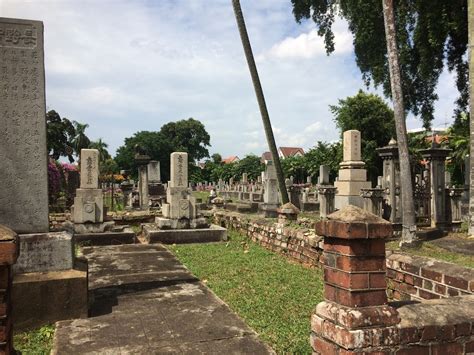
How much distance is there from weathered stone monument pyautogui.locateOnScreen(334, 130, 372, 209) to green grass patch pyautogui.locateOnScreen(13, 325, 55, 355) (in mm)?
10536

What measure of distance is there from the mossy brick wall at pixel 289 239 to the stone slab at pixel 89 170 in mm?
3936

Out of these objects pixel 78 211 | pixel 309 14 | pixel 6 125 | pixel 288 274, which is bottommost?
pixel 288 274

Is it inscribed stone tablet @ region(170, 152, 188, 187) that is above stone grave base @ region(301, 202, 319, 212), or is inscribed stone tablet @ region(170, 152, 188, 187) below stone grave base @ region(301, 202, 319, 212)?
above

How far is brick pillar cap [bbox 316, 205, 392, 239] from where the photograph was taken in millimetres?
2326

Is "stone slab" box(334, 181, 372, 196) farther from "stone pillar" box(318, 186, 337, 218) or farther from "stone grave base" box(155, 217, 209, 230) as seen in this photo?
"stone grave base" box(155, 217, 209, 230)

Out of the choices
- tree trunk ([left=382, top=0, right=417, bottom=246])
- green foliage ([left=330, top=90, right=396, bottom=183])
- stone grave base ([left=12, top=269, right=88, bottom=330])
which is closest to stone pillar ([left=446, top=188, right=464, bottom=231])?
tree trunk ([left=382, top=0, right=417, bottom=246])

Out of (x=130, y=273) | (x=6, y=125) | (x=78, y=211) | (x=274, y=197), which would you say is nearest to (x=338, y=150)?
(x=274, y=197)

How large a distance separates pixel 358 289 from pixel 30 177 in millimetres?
3210

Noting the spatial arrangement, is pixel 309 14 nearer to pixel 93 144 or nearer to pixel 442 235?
pixel 442 235

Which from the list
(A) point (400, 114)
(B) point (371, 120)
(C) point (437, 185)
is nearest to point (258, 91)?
(A) point (400, 114)

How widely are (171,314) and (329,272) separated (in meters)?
2.10

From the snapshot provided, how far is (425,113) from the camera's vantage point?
16703mm

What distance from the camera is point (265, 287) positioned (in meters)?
5.39

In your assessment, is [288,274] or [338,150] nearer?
[288,274]
